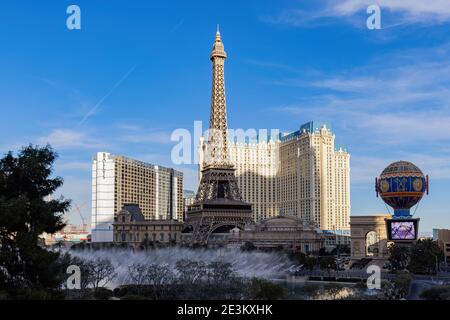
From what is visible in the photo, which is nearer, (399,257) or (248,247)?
(399,257)

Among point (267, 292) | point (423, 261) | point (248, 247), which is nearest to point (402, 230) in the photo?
point (423, 261)

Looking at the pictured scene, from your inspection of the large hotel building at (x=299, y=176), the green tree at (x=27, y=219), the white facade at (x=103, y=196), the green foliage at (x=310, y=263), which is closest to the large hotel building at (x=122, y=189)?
the white facade at (x=103, y=196)

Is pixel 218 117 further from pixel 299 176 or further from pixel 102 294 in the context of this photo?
pixel 102 294

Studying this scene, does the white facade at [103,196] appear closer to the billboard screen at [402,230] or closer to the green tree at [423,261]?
the billboard screen at [402,230]

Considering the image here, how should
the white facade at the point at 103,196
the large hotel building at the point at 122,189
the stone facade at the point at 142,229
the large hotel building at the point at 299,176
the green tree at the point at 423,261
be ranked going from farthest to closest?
the large hotel building at the point at 299,176
the large hotel building at the point at 122,189
the white facade at the point at 103,196
the stone facade at the point at 142,229
the green tree at the point at 423,261

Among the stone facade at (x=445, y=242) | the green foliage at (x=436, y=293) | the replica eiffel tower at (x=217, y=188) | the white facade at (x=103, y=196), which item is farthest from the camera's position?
the white facade at (x=103, y=196)

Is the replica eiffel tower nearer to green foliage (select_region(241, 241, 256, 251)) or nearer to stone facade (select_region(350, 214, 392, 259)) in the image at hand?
green foliage (select_region(241, 241, 256, 251))
